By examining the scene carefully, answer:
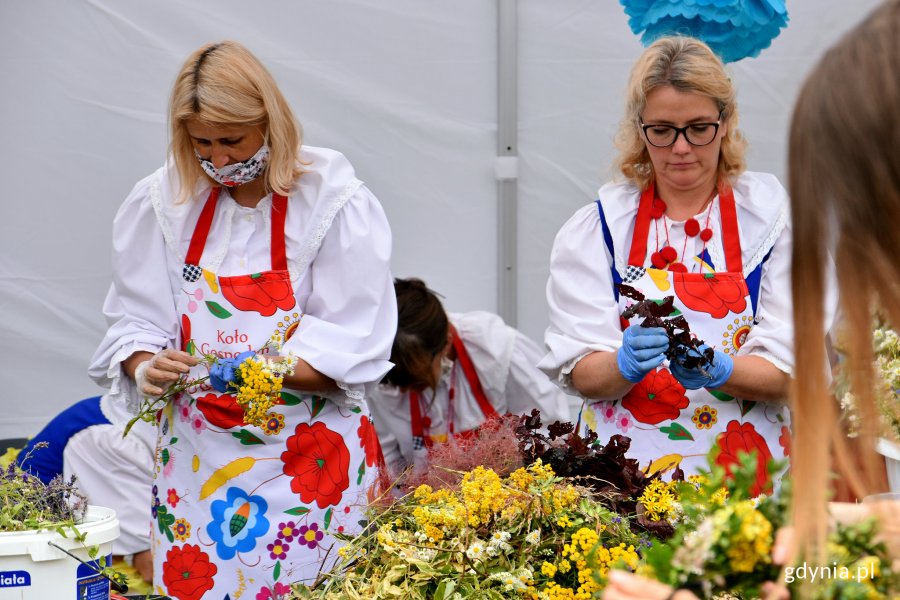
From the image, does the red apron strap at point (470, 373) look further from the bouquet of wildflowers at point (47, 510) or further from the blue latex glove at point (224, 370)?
the bouquet of wildflowers at point (47, 510)

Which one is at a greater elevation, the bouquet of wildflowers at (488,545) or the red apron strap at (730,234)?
the red apron strap at (730,234)

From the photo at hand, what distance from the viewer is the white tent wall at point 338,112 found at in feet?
12.1

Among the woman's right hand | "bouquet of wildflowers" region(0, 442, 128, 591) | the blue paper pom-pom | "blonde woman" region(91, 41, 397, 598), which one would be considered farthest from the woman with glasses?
"bouquet of wildflowers" region(0, 442, 128, 591)

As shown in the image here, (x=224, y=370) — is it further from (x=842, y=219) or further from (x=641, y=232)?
(x=842, y=219)

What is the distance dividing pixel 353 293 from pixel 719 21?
1177 millimetres

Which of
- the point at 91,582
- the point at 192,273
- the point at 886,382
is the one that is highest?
the point at 192,273

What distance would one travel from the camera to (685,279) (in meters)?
2.40

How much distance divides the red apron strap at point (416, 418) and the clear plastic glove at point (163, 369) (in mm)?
1331

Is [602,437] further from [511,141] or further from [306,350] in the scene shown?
[511,141]

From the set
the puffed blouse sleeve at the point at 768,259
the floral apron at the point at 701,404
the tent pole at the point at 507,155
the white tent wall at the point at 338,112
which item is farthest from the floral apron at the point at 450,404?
the puffed blouse sleeve at the point at 768,259

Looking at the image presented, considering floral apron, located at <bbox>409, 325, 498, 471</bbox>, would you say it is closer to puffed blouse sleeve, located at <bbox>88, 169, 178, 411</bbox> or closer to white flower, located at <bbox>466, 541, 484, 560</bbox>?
puffed blouse sleeve, located at <bbox>88, 169, 178, 411</bbox>

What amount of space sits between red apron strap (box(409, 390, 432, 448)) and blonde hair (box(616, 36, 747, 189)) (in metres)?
1.40

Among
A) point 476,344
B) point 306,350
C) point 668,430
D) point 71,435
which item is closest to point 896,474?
point 668,430

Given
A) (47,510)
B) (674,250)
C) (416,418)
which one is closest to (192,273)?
(47,510)
